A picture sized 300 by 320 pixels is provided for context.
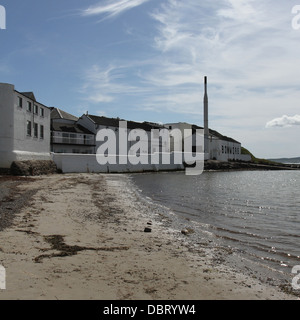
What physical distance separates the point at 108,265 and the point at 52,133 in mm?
50699

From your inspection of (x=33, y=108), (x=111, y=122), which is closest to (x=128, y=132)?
(x=111, y=122)

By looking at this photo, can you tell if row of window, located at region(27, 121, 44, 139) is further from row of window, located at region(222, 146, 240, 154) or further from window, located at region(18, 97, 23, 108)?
row of window, located at region(222, 146, 240, 154)

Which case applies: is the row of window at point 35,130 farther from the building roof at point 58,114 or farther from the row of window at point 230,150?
the row of window at point 230,150

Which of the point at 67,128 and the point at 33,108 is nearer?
the point at 33,108

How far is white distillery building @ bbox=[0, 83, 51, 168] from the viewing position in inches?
1196

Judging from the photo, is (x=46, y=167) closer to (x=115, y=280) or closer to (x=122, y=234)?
(x=122, y=234)

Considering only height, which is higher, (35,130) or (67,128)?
(67,128)

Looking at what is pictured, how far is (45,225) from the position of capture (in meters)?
9.36

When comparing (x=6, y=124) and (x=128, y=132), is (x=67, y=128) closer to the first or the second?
(x=128, y=132)

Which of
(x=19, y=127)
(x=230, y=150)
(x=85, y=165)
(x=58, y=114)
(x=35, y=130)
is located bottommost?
(x=85, y=165)

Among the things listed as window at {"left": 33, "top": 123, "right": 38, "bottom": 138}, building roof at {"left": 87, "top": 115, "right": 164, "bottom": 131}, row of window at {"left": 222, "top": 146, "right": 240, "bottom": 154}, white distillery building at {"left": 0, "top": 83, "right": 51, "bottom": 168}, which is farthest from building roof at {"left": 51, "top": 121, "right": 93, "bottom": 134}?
row of window at {"left": 222, "top": 146, "right": 240, "bottom": 154}

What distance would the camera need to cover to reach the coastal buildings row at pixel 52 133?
100 ft

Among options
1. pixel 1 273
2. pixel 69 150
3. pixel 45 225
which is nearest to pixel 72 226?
pixel 45 225

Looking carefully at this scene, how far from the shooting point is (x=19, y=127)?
32.1 metres
